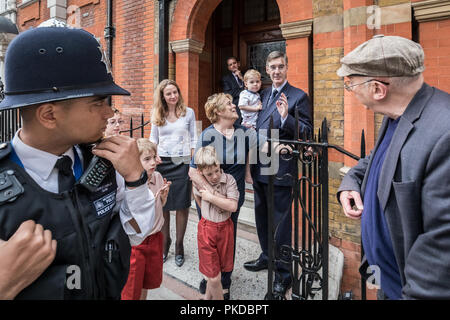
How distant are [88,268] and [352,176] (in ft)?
4.87

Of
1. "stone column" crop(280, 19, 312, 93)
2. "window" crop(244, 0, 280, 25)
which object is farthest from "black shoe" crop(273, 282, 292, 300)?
"window" crop(244, 0, 280, 25)

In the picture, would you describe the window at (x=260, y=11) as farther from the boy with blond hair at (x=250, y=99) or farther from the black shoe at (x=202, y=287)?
the black shoe at (x=202, y=287)

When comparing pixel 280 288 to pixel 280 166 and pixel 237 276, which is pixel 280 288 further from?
pixel 280 166

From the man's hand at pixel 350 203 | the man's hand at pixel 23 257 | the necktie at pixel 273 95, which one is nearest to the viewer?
the man's hand at pixel 23 257

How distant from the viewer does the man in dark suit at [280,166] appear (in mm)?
2732

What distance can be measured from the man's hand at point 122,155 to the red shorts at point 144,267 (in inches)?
48.8

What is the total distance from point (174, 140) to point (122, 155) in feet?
7.86

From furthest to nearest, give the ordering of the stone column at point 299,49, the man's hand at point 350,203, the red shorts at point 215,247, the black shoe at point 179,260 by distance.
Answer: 1. the stone column at point 299,49
2. the black shoe at point 179,260
3. the red shorts at point 215,247
4. the man's hand at point 350,203

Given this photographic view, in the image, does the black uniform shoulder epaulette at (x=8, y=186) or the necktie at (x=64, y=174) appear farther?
the necktie at (x=64, y=174)

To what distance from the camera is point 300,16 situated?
4.03 m

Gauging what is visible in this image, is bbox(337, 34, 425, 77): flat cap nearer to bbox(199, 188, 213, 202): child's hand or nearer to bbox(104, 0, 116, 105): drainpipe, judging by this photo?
bbox(199, 188, 213, 202): child's hand

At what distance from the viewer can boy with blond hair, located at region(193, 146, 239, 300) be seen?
2.37 meters

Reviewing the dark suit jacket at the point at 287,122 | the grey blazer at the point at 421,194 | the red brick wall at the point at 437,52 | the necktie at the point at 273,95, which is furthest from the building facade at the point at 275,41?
the grey blazer at the point at 421,194

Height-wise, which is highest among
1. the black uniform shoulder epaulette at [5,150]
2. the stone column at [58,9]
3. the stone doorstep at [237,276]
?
the stone column at [58,9]
